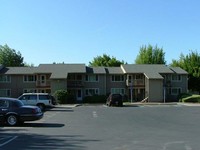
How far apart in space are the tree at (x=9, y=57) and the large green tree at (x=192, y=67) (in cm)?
4458

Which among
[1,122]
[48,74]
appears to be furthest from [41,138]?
[48,74]

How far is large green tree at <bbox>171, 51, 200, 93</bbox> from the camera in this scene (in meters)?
81.8

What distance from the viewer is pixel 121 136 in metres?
17.1

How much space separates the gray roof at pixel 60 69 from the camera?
68062mm

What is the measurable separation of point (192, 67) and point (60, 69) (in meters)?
28.2

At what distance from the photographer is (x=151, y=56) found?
107812 millimetres

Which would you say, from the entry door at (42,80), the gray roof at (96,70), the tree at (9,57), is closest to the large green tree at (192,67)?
the gray roof at (96,70)

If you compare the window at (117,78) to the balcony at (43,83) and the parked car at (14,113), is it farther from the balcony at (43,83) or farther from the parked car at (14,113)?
the parked car at (14,113)

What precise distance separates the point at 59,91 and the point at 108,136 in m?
47.1

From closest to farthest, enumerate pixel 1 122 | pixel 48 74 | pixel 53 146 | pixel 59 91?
pixel 53 146, pixel 1 122, pixel 59 91, pixel 48 74

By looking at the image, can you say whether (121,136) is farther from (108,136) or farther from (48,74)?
(48,74)

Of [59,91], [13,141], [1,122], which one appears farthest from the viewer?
[59,91]

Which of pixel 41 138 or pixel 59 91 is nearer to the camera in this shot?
pixel 41 138

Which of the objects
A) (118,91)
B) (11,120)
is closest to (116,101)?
(118,91)
